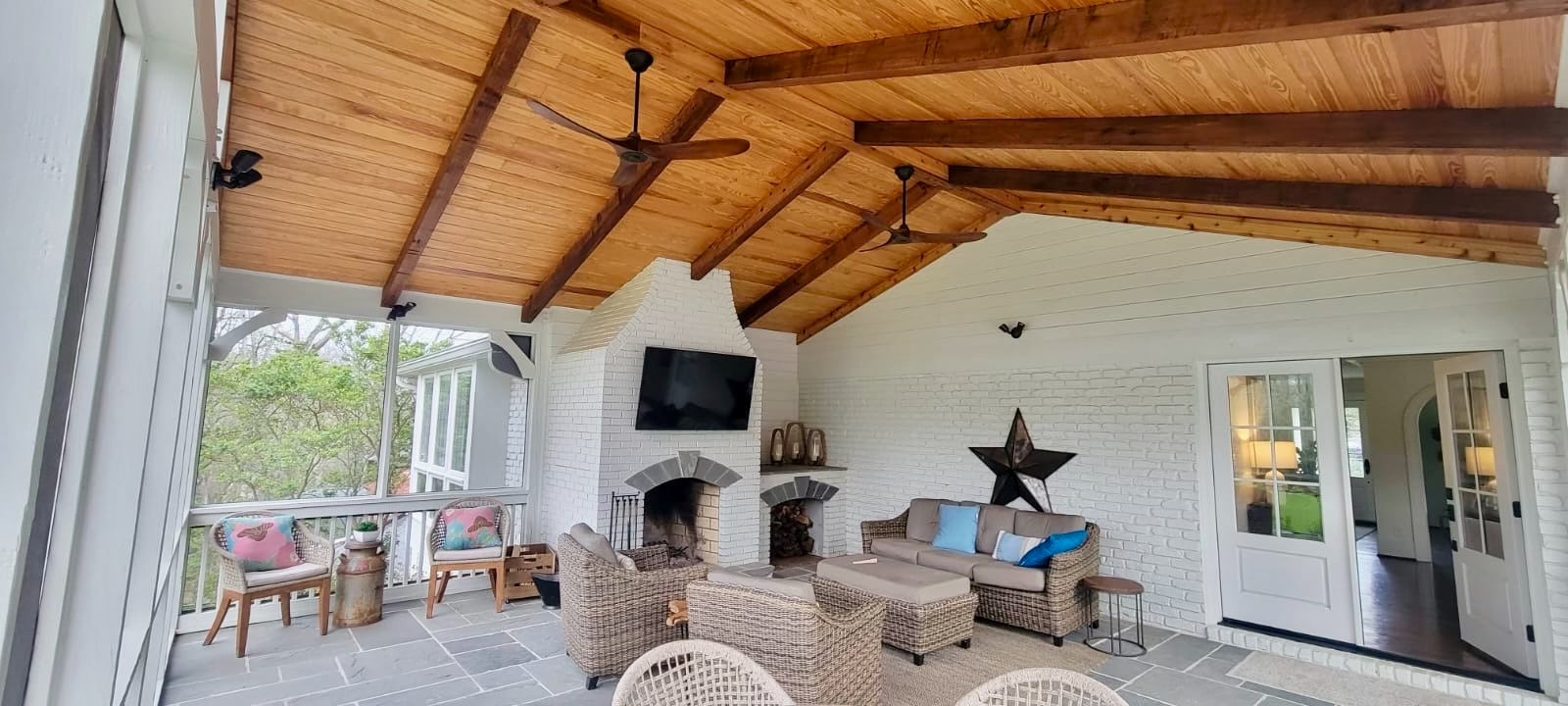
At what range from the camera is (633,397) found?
6094mm

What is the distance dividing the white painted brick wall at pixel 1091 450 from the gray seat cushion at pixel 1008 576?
41.6 inches

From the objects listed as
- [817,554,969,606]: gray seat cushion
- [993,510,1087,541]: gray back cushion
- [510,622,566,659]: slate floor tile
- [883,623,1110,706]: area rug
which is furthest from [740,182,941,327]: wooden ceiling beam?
[510,622,566,659]: slate floor tile

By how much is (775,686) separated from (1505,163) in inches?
142

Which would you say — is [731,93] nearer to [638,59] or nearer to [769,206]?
[638,59]

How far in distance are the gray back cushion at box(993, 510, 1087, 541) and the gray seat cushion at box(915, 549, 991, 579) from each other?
375 mm

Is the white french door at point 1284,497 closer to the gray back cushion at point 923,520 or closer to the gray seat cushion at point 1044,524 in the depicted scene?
the gray seat cushion at point 1044,524

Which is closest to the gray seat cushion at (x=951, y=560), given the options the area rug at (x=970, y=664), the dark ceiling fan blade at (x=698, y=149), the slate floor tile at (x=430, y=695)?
the area rug at (x=970, y=664)

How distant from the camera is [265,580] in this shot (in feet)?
14.9

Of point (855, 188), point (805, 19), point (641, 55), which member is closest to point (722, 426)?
point (855, 188)

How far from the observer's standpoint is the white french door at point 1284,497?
15.2 ft

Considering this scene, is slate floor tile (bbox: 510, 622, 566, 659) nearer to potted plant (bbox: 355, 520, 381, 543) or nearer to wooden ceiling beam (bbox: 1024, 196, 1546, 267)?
potted plant (bbox: 355, 520, 381, 543)

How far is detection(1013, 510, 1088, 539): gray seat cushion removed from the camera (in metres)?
5.30

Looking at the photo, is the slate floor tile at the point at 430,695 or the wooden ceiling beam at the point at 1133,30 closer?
the wooden ceiling beam at the point at 1133,30

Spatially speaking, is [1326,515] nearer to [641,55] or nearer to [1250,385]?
[1250,385]
